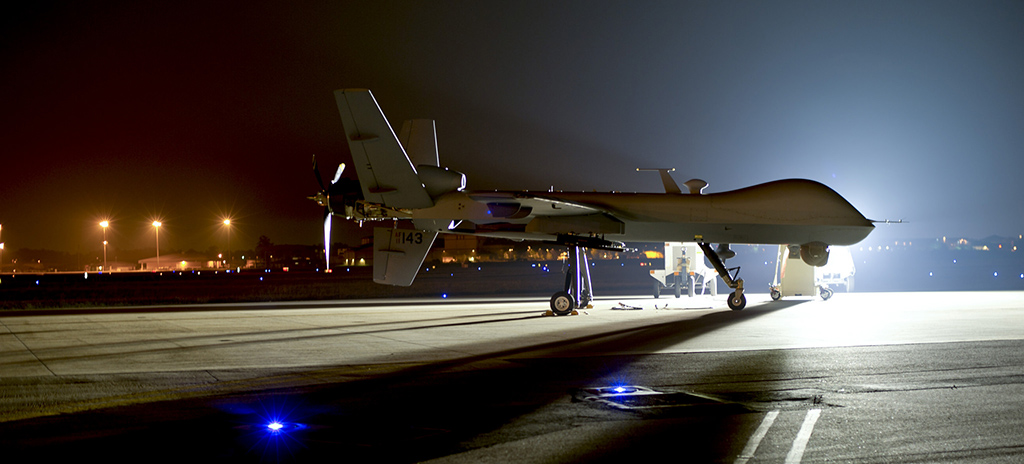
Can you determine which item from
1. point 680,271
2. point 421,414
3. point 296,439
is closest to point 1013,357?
point 421,414

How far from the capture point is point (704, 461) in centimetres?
543

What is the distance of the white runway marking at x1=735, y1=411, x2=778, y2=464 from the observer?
5539 mm

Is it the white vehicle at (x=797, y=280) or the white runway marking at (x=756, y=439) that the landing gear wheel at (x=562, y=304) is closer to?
the white vehicle at (x=797, y=280)

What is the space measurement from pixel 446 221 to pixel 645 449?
15407 millimetres

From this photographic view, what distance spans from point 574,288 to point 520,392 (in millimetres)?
12357

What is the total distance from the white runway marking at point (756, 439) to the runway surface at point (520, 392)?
29mm

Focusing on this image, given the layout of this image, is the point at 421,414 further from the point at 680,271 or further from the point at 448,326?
the point at 680,271

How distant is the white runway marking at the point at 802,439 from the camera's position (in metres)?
5.53

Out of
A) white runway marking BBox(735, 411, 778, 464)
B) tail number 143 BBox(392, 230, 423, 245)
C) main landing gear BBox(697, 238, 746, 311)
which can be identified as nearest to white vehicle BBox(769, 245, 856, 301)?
main landing gear BBox(697, 238, 746, 311)

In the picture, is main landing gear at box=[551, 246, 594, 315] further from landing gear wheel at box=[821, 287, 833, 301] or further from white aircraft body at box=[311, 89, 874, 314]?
landing gear wheel at box=[821, 287, 833, 301]

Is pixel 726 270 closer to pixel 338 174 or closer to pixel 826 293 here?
pixel 826 293

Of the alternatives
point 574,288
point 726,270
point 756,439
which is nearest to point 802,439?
point 756,439

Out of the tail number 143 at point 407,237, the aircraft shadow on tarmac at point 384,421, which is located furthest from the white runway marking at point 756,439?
the tail number 143 at point 407,237

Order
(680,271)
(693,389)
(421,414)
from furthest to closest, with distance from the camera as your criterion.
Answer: (680,271) < (693,389) < (421,414)
